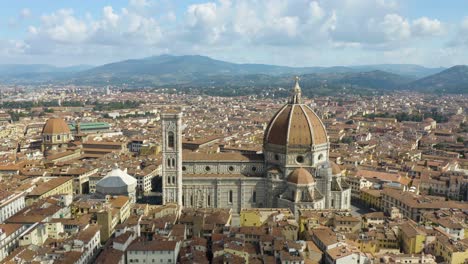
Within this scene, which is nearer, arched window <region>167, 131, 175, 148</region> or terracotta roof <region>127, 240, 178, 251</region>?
terracotta roof <region>127, 240, 178, 251</region>

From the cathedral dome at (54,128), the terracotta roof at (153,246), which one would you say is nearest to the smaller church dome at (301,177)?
the terracotta roof at (153,246)

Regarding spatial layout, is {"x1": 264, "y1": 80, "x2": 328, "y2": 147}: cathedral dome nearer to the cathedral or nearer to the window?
the cathedral

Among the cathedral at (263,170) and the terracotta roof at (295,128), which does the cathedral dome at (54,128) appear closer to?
the cathedral at (263,170)

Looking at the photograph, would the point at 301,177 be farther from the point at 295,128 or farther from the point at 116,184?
the point at 116,184

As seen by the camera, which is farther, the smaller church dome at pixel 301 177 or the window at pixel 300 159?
the window at pixel 300 159

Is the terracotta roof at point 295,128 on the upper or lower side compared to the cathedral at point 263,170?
upper

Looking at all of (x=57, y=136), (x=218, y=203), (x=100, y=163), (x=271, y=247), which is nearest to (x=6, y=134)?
(x=57, y=136)

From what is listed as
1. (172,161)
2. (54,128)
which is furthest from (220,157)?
(54,128)

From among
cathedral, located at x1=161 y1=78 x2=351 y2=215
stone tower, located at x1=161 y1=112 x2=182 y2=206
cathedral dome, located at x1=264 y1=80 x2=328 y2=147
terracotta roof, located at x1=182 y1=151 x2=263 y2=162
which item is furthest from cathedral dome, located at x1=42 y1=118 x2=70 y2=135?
cathedral dome, located at x1=264 y1=80 x2=328 y2=147
